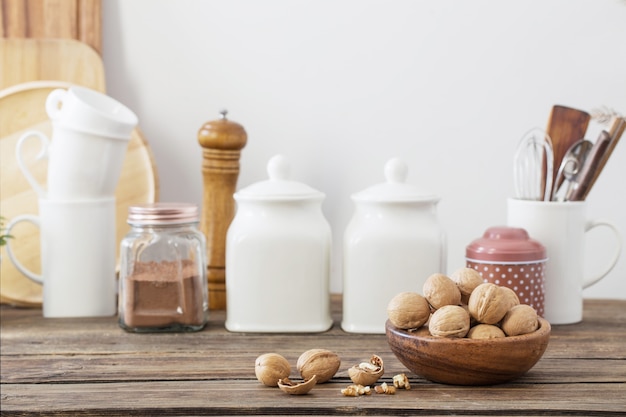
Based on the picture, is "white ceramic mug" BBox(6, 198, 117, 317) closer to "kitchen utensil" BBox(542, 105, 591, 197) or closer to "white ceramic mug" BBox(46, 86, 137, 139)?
"white ceramic mug" BBox(46, 86, 137, 139)

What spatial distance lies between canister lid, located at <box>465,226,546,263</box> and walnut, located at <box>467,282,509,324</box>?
206 mm

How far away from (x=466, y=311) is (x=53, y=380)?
43 cm

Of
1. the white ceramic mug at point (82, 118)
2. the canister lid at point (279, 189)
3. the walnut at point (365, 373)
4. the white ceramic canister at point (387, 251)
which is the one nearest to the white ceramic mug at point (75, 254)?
the white ceramic mug at point (82, 118)

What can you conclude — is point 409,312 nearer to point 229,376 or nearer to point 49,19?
point 229,376

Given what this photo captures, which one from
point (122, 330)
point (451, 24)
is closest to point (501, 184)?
point (451, 24)

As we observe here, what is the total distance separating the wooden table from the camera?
0.73 meters

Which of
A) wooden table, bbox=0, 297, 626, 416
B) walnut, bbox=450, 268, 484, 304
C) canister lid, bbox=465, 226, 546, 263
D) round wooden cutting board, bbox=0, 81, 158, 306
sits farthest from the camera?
round wooden cutting board, bbox=0, 81, 158, 306

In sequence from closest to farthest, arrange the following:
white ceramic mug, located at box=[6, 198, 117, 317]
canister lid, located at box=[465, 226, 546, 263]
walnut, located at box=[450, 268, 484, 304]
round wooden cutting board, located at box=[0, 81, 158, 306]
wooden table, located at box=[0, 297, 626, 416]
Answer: wooden table, located at box=[0, 297, 626, 416] < walnut, located at box=[450, 268, 484, 304] < canister lid, located at box=[465, 226, 546, 263] < white ceramic mug, located at box=[6, 198, 117, 317] < round wooden cutting board, located at box=[0, 81, 158, 306]

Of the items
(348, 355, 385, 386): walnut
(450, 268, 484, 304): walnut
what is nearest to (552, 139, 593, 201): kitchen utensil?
(450, 268, 484, 304): walnut

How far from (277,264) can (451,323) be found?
11.8 inches

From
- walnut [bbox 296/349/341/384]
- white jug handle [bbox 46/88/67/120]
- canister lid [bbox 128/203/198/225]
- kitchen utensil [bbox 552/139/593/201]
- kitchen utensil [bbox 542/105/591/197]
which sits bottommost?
walnut [bbox 296/349/341/384]

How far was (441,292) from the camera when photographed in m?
0.80

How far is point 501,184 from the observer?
126 cm

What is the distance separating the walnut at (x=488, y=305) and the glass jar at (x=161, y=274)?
392 millimetres
